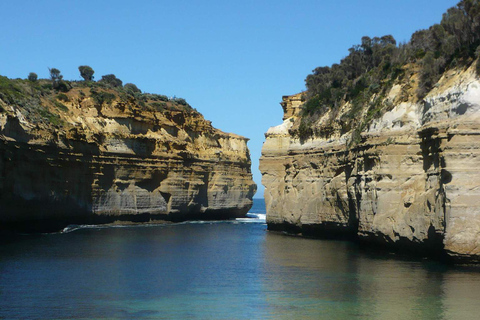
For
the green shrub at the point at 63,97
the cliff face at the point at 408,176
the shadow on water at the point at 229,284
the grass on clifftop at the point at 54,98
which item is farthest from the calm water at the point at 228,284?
the green shrub at the point at 63,97

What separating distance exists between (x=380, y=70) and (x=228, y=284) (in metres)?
19.3

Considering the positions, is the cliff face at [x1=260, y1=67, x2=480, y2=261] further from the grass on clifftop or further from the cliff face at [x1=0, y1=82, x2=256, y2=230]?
the grass on clifftop

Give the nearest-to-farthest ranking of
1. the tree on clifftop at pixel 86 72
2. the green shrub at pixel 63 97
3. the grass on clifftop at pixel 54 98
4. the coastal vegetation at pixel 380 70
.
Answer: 1. the coastal vegetation at pixel 380 70
2. the grass on clifftop at pixel 54 98
3. the green shrub at pixel 63 97
4. the tree on clifftop at pixel 86 72

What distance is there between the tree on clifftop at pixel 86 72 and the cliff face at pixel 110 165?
711 inches

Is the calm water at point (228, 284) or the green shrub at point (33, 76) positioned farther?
the green shrub at point (33, 76)

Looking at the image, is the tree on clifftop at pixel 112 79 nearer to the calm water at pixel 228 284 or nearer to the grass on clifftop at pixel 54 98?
the grass on clifftop at pixel 54 98

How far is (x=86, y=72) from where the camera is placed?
3137 inches

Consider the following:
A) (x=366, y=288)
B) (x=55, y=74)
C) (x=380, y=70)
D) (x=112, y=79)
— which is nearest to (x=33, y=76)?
(x=55, y=74)

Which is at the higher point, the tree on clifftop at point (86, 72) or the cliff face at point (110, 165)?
the tree on clifftop at point (86, 72)

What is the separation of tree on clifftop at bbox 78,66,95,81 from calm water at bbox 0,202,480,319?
166 feet

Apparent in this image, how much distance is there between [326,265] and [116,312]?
10.6m

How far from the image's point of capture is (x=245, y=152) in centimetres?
7881

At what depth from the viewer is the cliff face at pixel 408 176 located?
21.5 metres

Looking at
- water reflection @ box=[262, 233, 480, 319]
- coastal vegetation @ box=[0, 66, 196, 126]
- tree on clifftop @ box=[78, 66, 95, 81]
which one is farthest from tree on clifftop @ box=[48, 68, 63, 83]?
water reflection @ box=[262, 233, 480, 319]
